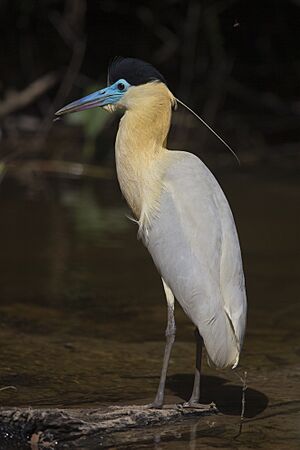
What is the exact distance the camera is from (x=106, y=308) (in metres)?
6.53

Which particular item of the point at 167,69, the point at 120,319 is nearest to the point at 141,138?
the point at 120,319

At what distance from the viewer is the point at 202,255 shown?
4699 mm

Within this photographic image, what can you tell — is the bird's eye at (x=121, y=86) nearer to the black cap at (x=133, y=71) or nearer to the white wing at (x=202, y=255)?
the black cap at (x=133, y=71)

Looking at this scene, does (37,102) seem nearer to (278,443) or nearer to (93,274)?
(93,274)

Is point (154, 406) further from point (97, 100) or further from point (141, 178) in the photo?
point (97, 100)

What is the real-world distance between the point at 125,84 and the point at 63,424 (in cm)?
156

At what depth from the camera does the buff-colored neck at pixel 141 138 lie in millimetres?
4902

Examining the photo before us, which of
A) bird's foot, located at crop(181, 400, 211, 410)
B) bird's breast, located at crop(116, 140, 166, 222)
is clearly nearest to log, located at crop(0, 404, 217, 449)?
bird's foot, located at crop(181, 400, 211, 410)

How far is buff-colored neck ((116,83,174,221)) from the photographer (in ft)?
16.1

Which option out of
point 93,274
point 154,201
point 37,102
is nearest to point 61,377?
point 154,201

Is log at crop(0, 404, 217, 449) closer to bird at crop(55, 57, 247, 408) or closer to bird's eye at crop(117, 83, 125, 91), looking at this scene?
bird at crop(55, 57, 247, 408)

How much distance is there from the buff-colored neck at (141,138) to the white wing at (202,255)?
0.13 meters

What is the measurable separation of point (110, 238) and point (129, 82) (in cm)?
336

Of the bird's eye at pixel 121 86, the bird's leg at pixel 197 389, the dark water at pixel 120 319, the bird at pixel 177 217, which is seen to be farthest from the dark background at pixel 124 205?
the bird's eye at pixel 121 86
